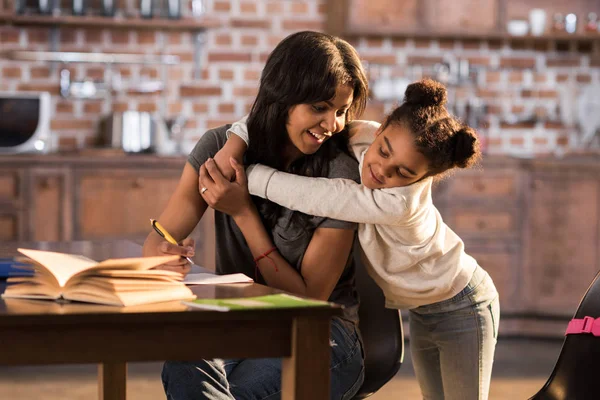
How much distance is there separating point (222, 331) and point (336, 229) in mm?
646

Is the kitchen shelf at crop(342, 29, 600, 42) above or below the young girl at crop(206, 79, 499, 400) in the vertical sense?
above

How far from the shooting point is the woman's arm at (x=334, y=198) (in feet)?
5.59

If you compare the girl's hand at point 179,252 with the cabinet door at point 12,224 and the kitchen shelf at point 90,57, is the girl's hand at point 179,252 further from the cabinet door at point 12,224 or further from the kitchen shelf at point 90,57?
the kitchen shelf at point 90,57

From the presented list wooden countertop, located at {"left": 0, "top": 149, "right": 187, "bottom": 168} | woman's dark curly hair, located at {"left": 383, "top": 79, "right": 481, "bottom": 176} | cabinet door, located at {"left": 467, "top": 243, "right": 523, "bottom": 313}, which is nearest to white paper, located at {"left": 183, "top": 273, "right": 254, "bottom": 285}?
woman's dark curly hair, located at {"left": 383, "top": 79, "right": 481, "bottom": 176}

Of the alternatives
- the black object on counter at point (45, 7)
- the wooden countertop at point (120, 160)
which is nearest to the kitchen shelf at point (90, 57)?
the black object on counter at point (45, 7)

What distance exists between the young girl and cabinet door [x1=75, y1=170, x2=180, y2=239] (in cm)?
229

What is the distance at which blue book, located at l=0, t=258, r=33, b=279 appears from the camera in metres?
1.41

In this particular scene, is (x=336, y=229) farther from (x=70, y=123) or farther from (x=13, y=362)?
(x=70, y=123)

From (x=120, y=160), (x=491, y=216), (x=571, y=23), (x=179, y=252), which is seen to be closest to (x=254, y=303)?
(x=179, y=252)

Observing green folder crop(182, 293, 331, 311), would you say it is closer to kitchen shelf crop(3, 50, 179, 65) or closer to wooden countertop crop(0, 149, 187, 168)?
wooden countertop crop(0, 149, 187, 168)

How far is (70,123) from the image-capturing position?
4562mm

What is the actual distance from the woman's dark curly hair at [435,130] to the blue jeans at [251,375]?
379 mm

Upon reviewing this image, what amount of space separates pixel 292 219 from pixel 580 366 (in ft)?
2.07

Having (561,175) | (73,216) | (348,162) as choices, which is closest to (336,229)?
(348,162)
